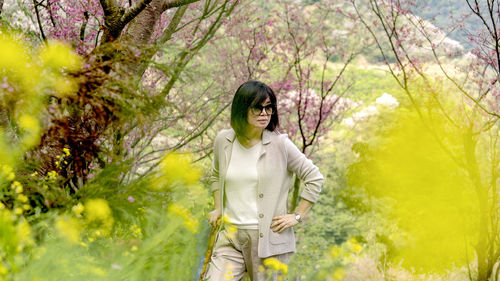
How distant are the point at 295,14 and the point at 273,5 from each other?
2284 millimetres

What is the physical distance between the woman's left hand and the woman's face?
1.36 ft

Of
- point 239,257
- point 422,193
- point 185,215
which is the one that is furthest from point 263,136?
point 422,193

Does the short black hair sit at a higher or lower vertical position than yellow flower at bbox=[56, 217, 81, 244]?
higher

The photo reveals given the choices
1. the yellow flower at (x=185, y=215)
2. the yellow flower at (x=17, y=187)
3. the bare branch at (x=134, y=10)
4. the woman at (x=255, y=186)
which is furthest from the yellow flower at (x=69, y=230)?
the bare branch at (x=134, y=10)

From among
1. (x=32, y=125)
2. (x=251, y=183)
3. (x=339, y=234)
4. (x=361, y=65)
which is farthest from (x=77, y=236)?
(x=361, y=65)

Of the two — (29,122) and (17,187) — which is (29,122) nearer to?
(29,122)

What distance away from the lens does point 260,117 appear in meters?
2.15

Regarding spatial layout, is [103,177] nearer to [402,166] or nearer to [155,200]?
[155,200]

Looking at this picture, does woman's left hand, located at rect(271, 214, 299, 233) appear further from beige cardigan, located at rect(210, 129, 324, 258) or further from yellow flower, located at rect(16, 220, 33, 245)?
yellow flower, located at rect(16, 220, 33, 245)

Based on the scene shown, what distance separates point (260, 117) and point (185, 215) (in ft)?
3.27

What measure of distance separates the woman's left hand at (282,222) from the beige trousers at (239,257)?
0.29 ft

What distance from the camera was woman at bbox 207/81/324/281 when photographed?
215 centimetres

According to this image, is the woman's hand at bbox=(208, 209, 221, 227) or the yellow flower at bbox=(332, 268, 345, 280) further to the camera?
the woman's hand at bbox=(208, 209, 221, 227)

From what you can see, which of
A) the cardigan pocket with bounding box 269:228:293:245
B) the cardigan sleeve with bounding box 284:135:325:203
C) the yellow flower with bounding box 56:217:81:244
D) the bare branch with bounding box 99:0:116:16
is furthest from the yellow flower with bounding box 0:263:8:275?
Answer: the bare branch with bounding box 99:0:116:16
